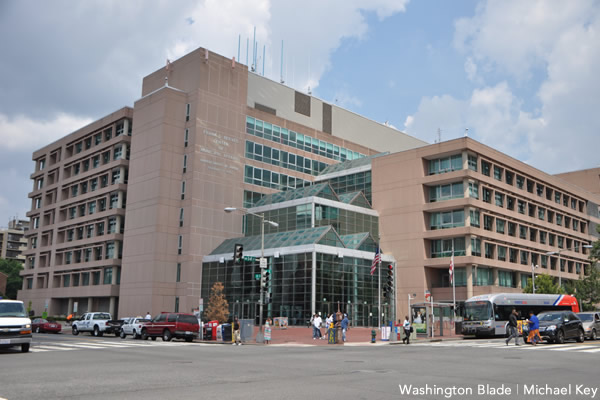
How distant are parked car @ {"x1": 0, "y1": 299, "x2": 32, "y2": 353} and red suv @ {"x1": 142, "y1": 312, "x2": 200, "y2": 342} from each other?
44.5ft

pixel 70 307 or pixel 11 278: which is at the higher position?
pixel 11 278

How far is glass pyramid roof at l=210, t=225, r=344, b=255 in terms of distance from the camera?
54.2 metres

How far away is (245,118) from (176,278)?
21641mm

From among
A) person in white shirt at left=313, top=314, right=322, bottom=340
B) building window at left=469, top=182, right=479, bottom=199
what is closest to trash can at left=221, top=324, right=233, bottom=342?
person in white shirt at left=313, top=314, right=322, bottom=340

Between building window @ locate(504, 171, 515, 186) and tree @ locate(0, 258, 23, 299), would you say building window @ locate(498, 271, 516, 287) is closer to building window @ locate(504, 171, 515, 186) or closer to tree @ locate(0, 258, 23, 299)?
building window @ locate(504, 171, 515, 186)

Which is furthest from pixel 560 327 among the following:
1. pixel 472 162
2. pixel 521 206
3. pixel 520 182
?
pixel 520 182

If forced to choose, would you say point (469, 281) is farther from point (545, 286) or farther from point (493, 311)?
point (493, 311)

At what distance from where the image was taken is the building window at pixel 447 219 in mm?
59406

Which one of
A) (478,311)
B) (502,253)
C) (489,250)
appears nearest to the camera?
(478,311)

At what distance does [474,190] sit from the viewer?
60781 mm

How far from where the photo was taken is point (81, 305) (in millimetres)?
75250

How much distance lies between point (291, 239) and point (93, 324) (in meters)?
21.1

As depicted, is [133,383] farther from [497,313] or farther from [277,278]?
[277,278]

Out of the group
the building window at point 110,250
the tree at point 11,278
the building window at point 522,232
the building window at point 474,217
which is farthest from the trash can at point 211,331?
the tree at point 11,278
